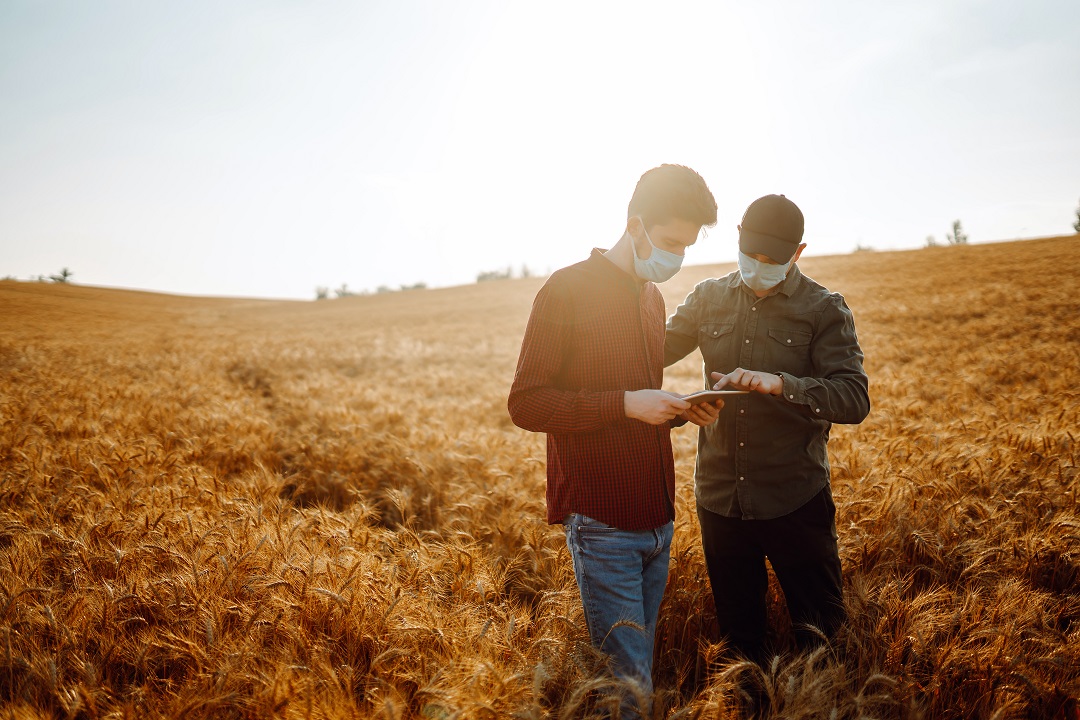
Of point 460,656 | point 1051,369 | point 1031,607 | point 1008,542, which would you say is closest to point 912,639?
point 1031,607

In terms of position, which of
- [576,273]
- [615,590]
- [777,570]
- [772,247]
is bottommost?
[777,570]

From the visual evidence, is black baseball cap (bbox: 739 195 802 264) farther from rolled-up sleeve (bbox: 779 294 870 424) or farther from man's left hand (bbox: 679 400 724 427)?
man's left hand (bbox: 679 400 724 427)

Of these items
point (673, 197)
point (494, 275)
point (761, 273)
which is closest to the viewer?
point (673, 197)

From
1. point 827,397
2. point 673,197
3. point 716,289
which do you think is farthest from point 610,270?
point 827,397

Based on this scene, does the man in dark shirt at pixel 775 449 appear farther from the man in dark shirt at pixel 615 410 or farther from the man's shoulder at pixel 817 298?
the man in dark shirt at pixel 615 410

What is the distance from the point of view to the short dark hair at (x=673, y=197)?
1.66m

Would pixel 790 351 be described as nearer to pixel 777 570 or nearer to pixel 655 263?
pixel 655 263

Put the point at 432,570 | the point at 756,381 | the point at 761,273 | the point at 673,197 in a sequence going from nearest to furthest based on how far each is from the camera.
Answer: the point at 673,197 < the point at 756,381 < the point at 761,273 < the point at 432,570

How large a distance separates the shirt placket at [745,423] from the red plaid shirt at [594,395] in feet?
1.46

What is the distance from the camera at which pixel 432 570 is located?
276cm

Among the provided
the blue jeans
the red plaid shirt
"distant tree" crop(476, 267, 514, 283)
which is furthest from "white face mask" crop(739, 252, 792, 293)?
"distant tree" crop(476, 267, 514, 283)

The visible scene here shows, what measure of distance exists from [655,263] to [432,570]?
2095 mm

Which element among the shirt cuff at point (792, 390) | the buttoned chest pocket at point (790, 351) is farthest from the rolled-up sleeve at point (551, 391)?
the buttoned chest pocket at point (790, 351)

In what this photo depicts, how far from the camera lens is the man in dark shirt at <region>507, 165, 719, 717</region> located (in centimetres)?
163
